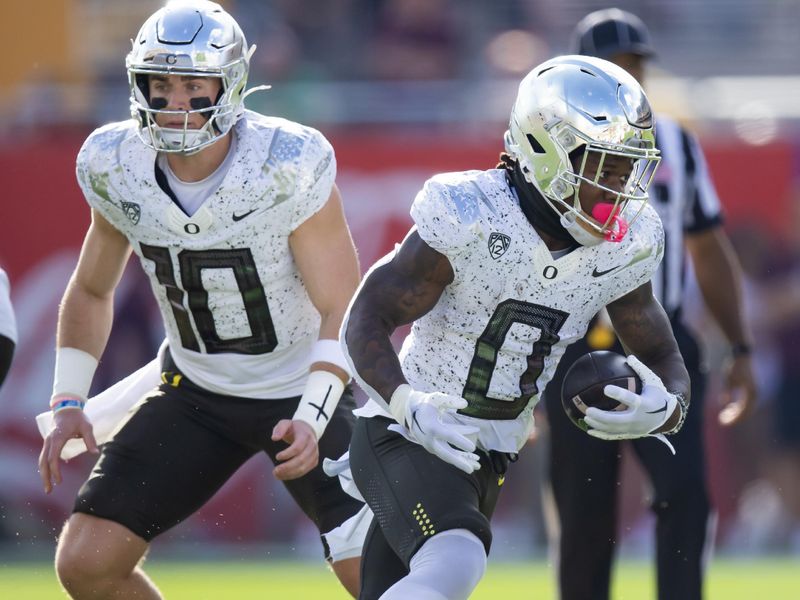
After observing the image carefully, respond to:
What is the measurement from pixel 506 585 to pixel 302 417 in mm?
3788

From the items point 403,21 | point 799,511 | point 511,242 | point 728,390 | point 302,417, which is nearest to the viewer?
point 511,242

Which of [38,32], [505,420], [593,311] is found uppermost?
[593,311]

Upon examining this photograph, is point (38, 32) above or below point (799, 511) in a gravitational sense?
above

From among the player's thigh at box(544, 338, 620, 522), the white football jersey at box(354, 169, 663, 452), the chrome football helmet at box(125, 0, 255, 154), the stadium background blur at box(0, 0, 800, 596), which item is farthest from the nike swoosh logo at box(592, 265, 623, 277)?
the stadium background blur at box(0, 0, 800, 596)

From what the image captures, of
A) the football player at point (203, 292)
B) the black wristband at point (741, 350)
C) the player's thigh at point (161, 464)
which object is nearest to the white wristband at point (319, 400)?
the football player at point (203, 292)

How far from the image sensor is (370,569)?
13.1ft

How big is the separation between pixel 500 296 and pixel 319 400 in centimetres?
65

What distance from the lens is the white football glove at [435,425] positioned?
3.61m

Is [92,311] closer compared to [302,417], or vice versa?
[302,417]

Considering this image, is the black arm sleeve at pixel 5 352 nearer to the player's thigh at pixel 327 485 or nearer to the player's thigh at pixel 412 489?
the player's thigh at pixel 327 485

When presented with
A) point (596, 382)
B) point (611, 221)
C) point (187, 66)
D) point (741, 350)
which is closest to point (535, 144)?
point (611, 221)

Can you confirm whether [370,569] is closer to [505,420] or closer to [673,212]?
[505,420]

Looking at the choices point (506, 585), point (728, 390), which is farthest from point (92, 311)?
point (506, 585)

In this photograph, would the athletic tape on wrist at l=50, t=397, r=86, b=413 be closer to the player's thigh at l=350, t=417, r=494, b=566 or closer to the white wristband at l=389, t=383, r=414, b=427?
the player's thigh at l=350, t=417, r=494, b=566
